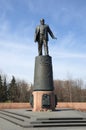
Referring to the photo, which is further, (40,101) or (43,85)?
(43,85)

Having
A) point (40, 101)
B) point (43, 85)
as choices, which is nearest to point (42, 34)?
point (43, 85)

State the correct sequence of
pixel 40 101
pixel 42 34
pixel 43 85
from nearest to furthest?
pixel 40 101 < pixel 43 85 < pixel 42 34

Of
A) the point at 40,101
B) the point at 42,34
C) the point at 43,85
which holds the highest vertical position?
the point at 42,34

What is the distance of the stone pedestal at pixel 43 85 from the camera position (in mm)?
16438

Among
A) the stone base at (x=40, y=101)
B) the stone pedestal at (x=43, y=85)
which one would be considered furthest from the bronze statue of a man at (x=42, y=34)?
the stone base at (x=40, y=101)

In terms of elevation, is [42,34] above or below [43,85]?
above

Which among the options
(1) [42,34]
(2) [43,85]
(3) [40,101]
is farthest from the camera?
(1) [42,34]

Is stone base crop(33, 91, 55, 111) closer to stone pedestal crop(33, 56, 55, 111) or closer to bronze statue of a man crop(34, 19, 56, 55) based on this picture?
stone pedestal crop(33, 56, 55, 111)

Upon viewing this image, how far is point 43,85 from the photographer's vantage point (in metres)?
16.7

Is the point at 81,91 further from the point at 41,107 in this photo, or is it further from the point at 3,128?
the point at 3,128

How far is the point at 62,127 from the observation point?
12141mm

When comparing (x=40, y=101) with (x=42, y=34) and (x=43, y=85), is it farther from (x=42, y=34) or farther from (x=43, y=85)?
(x=42, y=34)

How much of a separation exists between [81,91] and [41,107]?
54219 mm

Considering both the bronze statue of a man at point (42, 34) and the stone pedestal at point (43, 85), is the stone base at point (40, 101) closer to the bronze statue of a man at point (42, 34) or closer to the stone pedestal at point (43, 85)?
the stone pedestal at point (43, 85)
